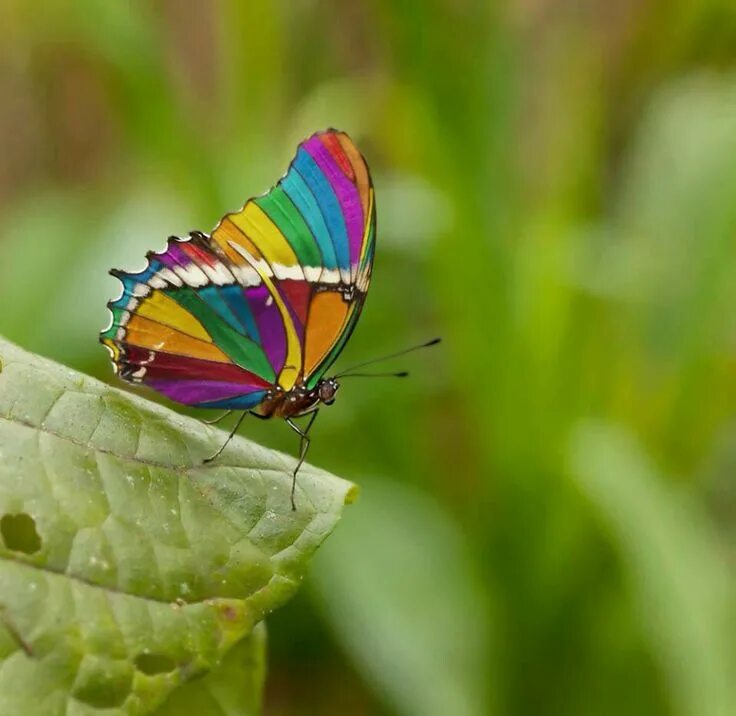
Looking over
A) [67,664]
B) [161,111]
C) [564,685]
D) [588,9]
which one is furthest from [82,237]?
[588,9]

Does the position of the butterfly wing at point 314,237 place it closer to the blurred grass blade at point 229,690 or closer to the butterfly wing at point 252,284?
the butterfly wing at point 252,284

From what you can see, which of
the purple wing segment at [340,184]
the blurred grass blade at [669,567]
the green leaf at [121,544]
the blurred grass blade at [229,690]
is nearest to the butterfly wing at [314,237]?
the purple wing segment at [340,184]

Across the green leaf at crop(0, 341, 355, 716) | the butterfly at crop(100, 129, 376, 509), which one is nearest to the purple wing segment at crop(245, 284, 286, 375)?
the butterfly at crop(100, 129, 376, 509)

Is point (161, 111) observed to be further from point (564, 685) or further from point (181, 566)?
point (181, 566)

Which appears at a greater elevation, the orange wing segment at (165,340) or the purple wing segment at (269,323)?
the purple wing segment at (269,323)

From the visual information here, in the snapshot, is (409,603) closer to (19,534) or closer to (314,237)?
(314,237)

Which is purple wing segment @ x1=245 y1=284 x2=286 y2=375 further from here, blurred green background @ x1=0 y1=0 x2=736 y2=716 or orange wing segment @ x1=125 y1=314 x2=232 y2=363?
blurred green background @ x1=0 y1=0 x2=736 y2=716
